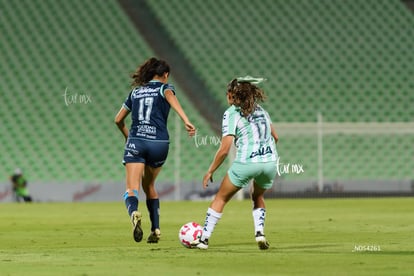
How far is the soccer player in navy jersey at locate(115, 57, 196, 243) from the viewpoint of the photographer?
31.9 feet

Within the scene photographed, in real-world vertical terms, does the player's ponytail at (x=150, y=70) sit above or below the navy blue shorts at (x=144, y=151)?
above

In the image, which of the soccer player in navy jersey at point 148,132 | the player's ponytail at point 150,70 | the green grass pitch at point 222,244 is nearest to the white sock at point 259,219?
the green grass pitch at point 222,244

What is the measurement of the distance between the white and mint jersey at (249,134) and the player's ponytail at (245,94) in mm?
67

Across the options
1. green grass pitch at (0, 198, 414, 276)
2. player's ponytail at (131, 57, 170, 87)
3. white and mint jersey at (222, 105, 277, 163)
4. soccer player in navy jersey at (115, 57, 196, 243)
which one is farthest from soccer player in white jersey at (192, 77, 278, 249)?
player's ponytail at (131, 57, 170, 87)

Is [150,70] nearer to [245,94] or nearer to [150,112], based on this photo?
[150,112]

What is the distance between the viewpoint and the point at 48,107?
23.0 m

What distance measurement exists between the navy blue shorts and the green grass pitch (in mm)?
870

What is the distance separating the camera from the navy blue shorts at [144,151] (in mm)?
9727

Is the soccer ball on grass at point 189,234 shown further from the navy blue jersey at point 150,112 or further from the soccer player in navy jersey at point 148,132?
the navy blue jersey at point 150,112

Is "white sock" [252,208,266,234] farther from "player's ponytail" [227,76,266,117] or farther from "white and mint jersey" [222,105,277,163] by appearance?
"player's ponytail" [227,76,266,117]

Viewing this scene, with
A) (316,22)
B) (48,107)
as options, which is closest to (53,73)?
(48,107)

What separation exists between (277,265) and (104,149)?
50.6 feet

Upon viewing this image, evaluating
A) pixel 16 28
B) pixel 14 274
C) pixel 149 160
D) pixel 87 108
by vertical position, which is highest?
pixel 16 28

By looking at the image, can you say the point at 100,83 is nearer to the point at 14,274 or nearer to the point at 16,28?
the point at 16,28
